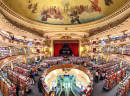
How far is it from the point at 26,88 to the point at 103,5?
16.5m

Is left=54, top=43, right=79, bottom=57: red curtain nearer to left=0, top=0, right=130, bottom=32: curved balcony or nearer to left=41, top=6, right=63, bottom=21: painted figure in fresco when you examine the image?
left=0, top=0, right=130, bottom=32: curved balcony

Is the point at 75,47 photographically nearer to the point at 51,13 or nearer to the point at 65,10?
the point at 65,10

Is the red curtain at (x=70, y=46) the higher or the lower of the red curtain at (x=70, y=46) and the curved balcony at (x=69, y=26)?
the lower

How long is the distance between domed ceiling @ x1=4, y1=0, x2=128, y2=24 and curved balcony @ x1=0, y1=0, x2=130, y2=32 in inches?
37.5

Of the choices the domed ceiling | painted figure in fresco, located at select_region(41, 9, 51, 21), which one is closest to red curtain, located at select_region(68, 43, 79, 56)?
the domed ceiling

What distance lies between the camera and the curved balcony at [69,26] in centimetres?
836

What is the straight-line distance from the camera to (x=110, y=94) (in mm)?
5301

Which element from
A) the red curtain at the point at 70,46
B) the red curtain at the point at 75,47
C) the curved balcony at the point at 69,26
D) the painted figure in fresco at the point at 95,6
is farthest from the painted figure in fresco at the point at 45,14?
the red curtain at the point at 75,47

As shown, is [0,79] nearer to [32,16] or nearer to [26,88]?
[26,88]

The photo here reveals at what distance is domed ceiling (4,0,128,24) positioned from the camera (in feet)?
35.8

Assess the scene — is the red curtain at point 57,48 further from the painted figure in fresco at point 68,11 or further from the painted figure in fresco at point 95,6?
the painted figure in fresco at point 95,6

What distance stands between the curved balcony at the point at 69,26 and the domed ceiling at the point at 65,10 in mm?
952

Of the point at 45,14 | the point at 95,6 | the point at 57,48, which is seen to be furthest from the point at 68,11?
the point at 57,48

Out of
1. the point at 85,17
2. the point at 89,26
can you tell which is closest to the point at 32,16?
the point at 85,17
